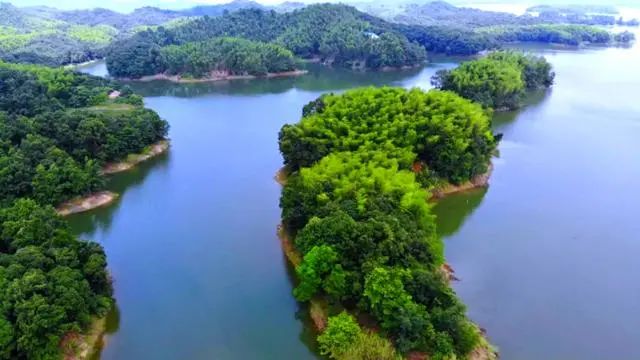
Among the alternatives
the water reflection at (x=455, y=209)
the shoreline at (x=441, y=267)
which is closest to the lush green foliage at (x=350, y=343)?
the shoreline at (x=441, y=267)

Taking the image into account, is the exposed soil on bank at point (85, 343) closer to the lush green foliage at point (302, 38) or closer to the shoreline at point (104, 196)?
the shoreline at point (104, 196)

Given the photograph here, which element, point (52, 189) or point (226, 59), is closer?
point (52, 189)

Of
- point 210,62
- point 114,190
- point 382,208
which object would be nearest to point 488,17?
point 210,62

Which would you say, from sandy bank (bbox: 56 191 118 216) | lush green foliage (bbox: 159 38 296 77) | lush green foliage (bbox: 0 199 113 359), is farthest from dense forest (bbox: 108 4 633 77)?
lush green foliage (bbox: 0 199 113 359)

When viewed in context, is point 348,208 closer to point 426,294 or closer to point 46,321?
point 426,294

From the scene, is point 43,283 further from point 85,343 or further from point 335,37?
point 335,37

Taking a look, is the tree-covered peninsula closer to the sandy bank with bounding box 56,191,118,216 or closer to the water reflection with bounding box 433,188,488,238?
the sandy bank with bounding box 56,191,118,216
